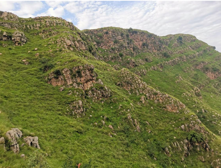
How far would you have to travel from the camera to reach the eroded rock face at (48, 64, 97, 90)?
58344 mm

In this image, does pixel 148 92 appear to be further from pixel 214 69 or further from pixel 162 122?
pixel 214 69

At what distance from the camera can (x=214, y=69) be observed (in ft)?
529

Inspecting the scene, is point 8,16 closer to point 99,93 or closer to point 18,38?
point 18,38

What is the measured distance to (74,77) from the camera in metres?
59.8

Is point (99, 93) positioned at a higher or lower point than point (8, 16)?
lower

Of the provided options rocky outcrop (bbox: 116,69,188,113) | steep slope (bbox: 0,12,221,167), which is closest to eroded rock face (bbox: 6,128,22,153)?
steep slope (bbox: 0,12,221,167)

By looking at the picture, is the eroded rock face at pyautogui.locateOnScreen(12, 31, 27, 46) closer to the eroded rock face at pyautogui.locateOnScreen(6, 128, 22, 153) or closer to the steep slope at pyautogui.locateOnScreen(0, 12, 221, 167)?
the steep slope at pyautogui.locateOnScreen(0, 12, 221, 167)

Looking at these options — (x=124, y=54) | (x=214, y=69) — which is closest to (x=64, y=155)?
(x=124, y=54)

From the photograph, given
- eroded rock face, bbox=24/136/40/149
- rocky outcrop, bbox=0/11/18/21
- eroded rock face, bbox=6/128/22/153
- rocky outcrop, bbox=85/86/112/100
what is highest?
rocky outcrop, bbox=0/11/18/21

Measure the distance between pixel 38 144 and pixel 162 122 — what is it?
5510cm

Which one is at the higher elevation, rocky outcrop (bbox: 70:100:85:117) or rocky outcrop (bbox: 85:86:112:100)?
rocky outcrop (bbox: 85:86:112:100)

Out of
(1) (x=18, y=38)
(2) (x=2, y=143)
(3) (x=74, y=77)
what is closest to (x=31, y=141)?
(2) (x=2, y=143)

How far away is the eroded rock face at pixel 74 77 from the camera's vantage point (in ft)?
191

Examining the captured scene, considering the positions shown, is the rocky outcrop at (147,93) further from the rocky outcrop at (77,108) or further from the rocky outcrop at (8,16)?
the rocky outcrop at (8,16)
